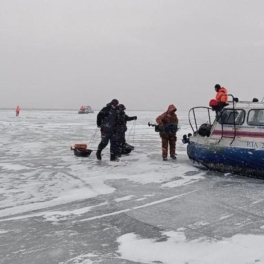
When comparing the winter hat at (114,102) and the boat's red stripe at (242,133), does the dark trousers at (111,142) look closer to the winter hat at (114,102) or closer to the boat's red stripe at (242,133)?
the winter hat at (114,102)

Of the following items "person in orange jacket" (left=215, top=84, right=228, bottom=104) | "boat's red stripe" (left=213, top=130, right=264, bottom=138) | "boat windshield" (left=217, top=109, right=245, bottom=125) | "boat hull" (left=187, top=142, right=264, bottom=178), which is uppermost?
"person in orange jacket" (left=215, top=84, right=228, bottom=104)

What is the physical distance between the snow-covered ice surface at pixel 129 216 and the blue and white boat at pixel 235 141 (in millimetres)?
278

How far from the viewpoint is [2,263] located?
3117 millimetres

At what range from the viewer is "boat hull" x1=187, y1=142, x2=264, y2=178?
665 cm

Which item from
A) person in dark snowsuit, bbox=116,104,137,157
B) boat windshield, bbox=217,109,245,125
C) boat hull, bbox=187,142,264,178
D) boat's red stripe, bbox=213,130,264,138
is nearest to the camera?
boat hull, bbox=187,142,264,178

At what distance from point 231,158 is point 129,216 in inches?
130

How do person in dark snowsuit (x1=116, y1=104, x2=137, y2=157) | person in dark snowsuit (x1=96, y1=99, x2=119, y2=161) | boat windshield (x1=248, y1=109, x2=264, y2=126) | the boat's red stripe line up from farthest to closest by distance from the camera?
1. person in dark snowsuit (x1=116, y1=104, x2=137, y2=157)
2. person in dark snowsuit (x1=96, y1=99, x2=119, y2=161)
3. boat windshield (x1=248, y1=109, x2=264, y2=126)
4. the boat's red stripe

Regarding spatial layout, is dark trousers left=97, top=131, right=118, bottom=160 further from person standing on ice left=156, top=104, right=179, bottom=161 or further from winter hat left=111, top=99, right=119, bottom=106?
person standing on ice left=156, top=104, right=179, bottom=161

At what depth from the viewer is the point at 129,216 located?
4492 millimetres

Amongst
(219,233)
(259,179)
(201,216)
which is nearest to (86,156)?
(259,179)

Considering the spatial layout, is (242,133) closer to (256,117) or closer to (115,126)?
(256,117)

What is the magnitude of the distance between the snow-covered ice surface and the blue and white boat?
0.28m

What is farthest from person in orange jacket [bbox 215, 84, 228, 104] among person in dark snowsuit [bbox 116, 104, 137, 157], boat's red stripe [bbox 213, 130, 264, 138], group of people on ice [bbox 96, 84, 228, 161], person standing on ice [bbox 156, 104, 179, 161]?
person in dark snowsuit [bbox 116, 104, 137, 157]

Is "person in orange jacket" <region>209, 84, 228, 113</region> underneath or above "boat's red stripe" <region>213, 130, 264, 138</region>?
above
